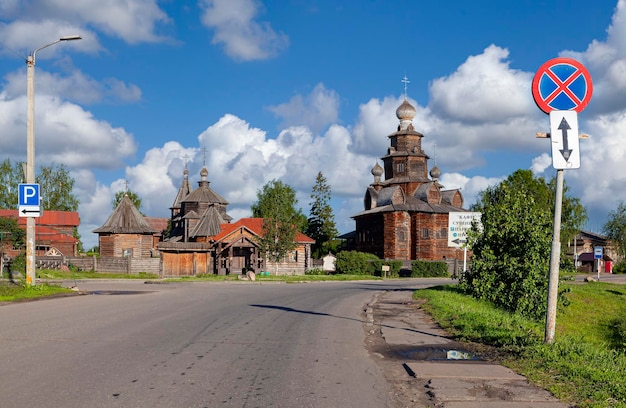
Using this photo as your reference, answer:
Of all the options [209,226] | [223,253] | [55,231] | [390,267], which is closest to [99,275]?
[223,253]

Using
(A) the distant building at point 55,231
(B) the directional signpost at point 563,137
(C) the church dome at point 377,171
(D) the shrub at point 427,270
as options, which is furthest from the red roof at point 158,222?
(B) the directional signpost at point 563,137

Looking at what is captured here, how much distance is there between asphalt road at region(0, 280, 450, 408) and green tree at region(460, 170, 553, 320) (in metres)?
5.90

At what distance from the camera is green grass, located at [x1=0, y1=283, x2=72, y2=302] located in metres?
18.8

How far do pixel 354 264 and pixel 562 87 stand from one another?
166 ft

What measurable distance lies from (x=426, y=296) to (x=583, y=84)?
1385 centimetres

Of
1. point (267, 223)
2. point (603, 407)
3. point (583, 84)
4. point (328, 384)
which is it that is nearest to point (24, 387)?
point (328, 384)

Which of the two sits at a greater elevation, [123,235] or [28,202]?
[28,202]

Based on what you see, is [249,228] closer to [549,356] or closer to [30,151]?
[30,151]

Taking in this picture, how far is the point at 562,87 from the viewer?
31.6ft

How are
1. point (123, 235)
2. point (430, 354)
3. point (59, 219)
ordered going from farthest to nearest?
point (59, 219) → point (123, 235) → point (430, 354)

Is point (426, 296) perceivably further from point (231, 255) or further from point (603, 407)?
point (231, 255)

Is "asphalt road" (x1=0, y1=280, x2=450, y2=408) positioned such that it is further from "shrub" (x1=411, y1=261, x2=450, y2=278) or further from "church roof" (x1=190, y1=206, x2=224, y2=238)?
"church roof" (x1=190, y1=206, x2=224, y2=238)

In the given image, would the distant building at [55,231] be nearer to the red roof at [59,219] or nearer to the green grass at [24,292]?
the red roof at [59,219]

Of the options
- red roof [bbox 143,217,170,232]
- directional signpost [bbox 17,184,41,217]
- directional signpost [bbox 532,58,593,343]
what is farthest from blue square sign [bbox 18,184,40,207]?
red roof [bbox 143,217,170,232]
